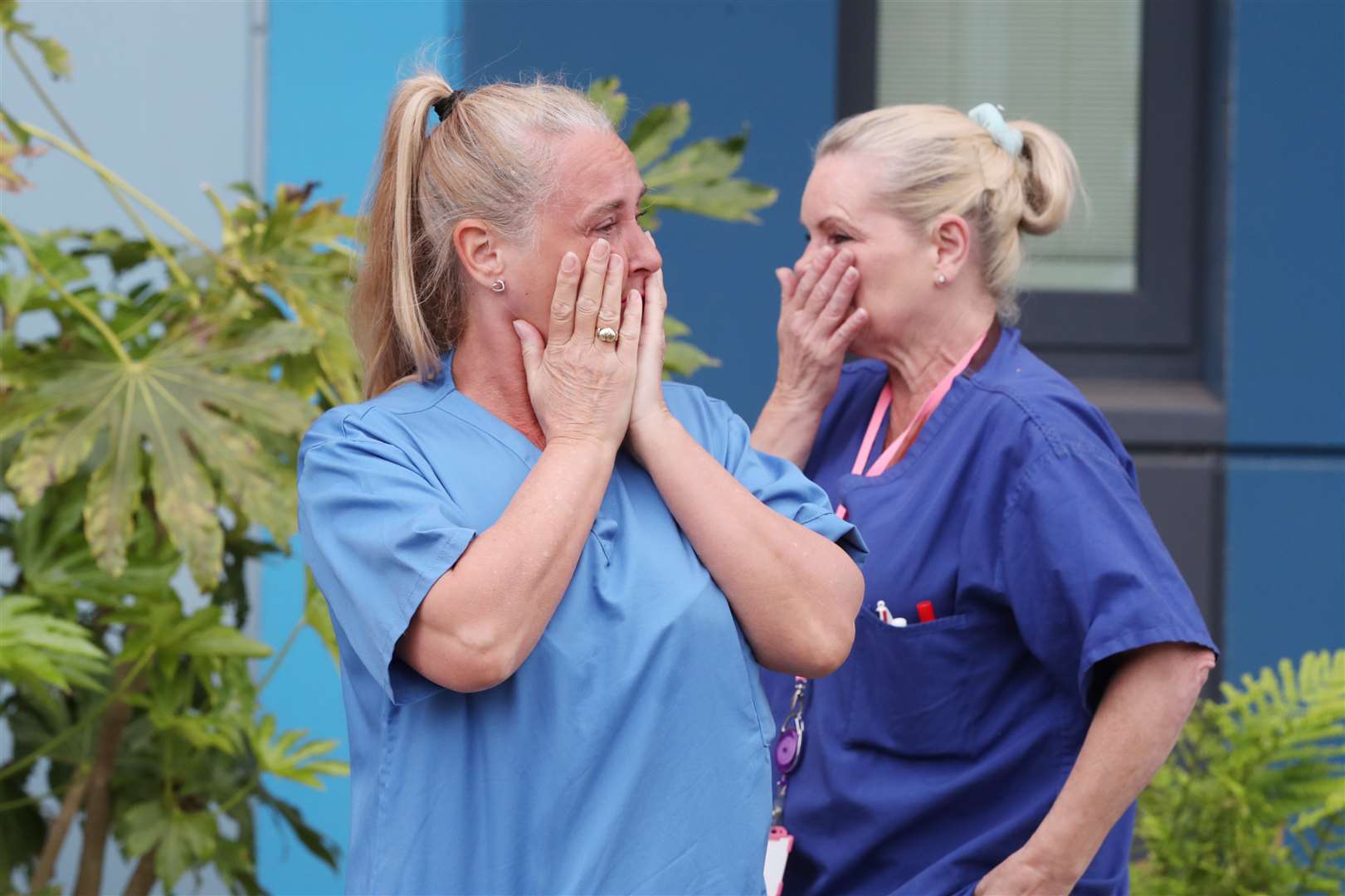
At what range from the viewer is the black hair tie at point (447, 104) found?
1584 mm

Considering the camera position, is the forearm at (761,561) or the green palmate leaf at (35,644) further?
the green palmate leaf at (35,644)

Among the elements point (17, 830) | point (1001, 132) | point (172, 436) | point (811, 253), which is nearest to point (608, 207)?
point (811, 253)

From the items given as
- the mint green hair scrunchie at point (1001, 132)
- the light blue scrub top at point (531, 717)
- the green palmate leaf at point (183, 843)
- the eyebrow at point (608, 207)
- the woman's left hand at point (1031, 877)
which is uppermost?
the mint green hair scrunchie at point (1001, 132)

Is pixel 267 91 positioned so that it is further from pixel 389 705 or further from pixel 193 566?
pixel 389 705

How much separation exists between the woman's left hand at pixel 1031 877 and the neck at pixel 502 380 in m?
0.80

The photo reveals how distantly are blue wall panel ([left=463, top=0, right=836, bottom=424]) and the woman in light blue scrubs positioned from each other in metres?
2.00

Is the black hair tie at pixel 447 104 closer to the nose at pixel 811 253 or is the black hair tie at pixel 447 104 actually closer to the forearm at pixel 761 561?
the forearm at pixel 761 561

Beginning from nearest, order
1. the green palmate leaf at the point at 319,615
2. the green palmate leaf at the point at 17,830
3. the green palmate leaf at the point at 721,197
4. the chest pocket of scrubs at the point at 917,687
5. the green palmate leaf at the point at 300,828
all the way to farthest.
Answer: the chest pocket of scrubs at the point at 917,687, the green palmate leaf at the point at 319,615, the green palmate leaf at the point at 721,197, the green palmate leaf at the point at 17,830, the green palmate leaf at the point at 300,828

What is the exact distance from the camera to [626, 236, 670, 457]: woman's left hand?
1488 mm

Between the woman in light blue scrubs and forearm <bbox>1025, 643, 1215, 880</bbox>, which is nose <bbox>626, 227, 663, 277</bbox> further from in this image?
forearm <bbox>1025, 643, 1215, 880</bbox>

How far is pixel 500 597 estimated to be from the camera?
129cm

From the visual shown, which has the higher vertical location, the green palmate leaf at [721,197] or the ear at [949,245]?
the green palmate leaf at [721,197]

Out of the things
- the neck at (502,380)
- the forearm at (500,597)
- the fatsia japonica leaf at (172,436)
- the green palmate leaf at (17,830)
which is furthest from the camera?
the green palmate leaf at (17,830)

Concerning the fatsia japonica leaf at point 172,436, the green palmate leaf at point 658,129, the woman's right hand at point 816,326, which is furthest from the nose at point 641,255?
the green palmate leaf at point 658,129
